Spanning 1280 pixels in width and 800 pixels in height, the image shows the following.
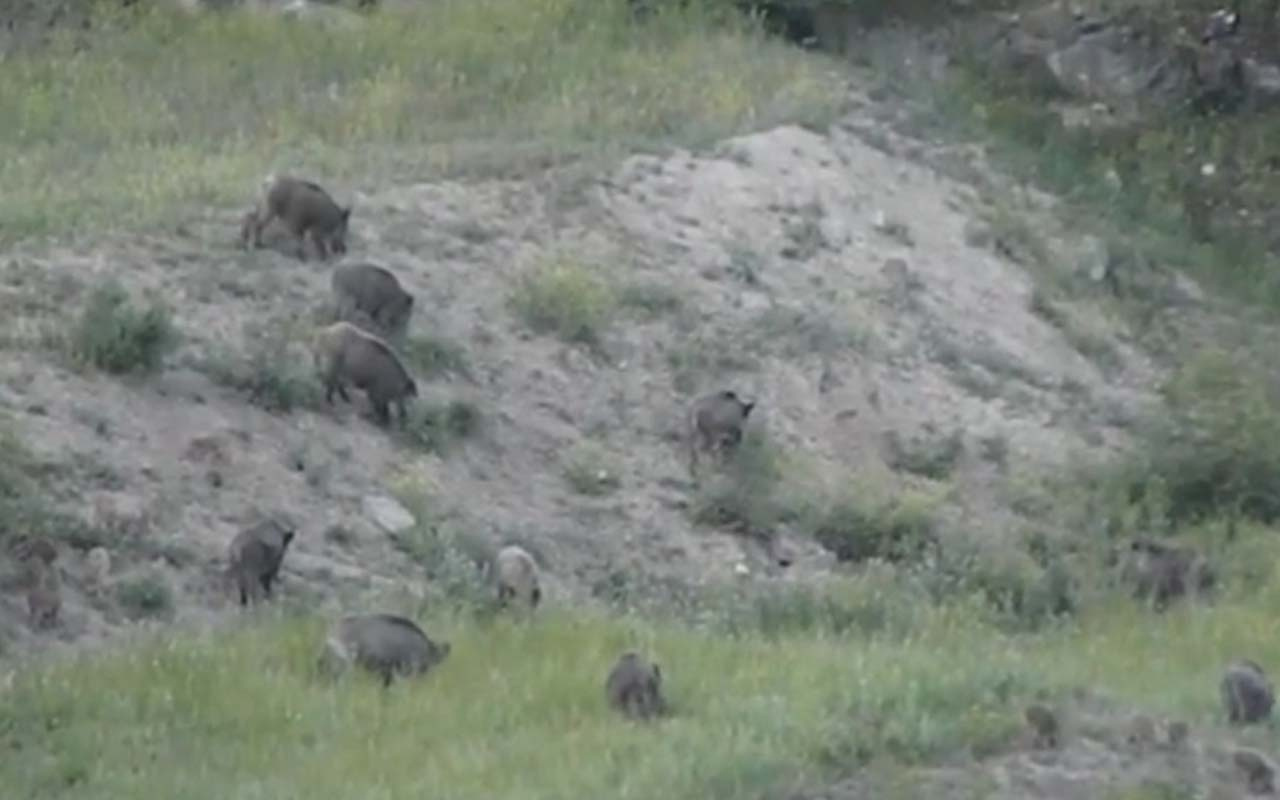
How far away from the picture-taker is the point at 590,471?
23609mm

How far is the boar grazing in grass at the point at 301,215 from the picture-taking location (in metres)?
24.6

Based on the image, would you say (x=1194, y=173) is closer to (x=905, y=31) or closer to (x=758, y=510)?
(x=905, y=31)

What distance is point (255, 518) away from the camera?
21.3 meters

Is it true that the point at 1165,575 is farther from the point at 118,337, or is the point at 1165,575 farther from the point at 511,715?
the point at 118,337

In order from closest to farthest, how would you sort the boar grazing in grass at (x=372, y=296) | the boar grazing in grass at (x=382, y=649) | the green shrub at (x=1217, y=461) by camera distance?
the boar grazing in grass at (x=382, y=649) → the boar grazing in grass at (x=372, y=296) → the green shrub at (x=1217, y=461)

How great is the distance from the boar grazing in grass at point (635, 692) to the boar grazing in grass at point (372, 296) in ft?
22.1

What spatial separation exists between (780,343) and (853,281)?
1753mm

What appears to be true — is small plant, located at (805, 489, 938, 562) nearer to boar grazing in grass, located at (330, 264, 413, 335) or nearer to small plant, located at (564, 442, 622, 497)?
small plant, located at (564, 442, 622, 497)

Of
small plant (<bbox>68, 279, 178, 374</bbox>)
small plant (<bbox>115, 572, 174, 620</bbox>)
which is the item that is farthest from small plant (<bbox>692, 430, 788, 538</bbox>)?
small plant (<bbox>115, 572, 174, 620</bbox>)

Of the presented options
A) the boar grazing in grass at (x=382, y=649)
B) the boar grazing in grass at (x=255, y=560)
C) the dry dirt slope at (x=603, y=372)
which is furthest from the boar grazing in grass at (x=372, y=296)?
the boar grazing in grass at (x=382, y=649)

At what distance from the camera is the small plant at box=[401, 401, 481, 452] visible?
76.3 ft

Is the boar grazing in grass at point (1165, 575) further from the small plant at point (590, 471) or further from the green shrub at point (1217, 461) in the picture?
the small plant at point (590, 471)

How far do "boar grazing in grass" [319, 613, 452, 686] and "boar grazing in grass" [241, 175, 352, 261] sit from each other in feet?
21.9

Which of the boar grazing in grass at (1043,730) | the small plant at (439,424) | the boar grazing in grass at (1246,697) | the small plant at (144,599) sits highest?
the boar grazing in grass at (1043,730)
